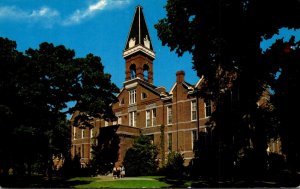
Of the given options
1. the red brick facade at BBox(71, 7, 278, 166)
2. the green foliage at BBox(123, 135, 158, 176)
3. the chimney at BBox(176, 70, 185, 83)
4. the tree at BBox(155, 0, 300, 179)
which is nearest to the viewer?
the tree at BBox(155, 0, 300, 179)

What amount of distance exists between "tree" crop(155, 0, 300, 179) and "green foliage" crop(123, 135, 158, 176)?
10964 mm

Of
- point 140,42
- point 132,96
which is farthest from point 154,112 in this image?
point 140,42

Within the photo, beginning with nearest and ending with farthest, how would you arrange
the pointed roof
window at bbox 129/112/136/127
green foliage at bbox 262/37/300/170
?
green foliage at bbox 262/37/300/170, the pointed roof, window at bbox 129/112/136/127

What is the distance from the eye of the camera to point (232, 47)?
63.2 feet

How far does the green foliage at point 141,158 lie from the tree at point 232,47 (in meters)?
11.0

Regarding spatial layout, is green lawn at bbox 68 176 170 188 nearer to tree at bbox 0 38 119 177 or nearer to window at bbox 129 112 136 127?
tree at bbox 0 38 119 177

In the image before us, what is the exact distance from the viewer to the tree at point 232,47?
18719 mm

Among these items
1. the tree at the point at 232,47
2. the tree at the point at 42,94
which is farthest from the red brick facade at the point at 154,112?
the tree at the point at 232,47

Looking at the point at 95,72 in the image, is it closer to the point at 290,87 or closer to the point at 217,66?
the point at 217,66

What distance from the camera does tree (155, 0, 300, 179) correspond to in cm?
1872

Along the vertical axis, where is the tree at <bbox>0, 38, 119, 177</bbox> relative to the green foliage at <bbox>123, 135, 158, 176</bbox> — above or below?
above

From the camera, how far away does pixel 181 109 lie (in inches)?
1242

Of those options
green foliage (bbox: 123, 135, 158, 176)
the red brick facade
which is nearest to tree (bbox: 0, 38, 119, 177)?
the red brick facade

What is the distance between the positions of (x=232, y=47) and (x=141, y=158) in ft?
50.4
